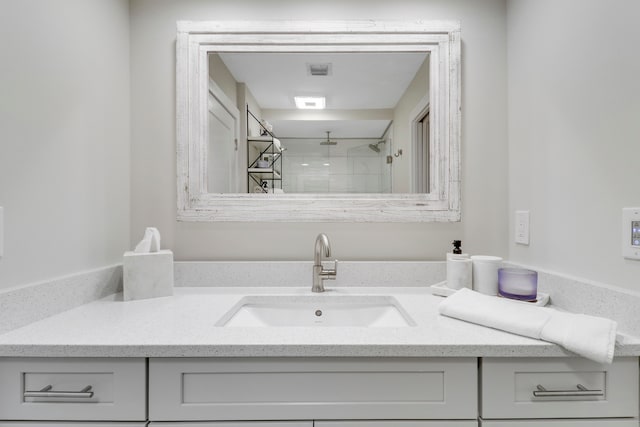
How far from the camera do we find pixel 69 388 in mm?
767

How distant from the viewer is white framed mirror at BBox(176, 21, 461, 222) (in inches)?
51.8

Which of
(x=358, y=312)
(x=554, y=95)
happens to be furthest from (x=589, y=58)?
(x=358, y=312)

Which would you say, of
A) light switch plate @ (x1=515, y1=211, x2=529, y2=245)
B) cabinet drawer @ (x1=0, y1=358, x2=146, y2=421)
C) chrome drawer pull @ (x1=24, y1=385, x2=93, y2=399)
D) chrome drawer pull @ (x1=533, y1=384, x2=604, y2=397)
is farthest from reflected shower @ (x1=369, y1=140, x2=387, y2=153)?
chrome drawer pull @ (x1=24, y1=385, x2=93, y2=399)

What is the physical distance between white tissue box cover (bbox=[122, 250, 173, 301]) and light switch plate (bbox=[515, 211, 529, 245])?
1.27 meters

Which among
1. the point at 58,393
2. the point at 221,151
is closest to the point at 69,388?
the point at 58,393

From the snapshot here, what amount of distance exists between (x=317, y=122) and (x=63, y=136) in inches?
33.2

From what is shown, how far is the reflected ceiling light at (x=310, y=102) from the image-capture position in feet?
4.41

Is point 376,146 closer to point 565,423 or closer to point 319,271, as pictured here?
point 319,271

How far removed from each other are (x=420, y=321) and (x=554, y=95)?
83 cm

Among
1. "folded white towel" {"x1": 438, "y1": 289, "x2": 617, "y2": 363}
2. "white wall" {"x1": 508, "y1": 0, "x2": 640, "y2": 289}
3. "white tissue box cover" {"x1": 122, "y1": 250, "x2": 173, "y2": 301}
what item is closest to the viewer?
"folded white towel" {"x1": 438, "y1": 289, "x2": 617, "y2": 363}

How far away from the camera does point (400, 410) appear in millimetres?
772

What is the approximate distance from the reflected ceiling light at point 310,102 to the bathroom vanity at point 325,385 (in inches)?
35.9

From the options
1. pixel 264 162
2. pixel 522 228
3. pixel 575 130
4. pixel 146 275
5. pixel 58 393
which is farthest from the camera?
pixel 264 162

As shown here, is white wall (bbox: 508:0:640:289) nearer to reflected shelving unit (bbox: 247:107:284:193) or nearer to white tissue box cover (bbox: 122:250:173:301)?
reflected shelving unit (bbox: 247:107:284:193)
